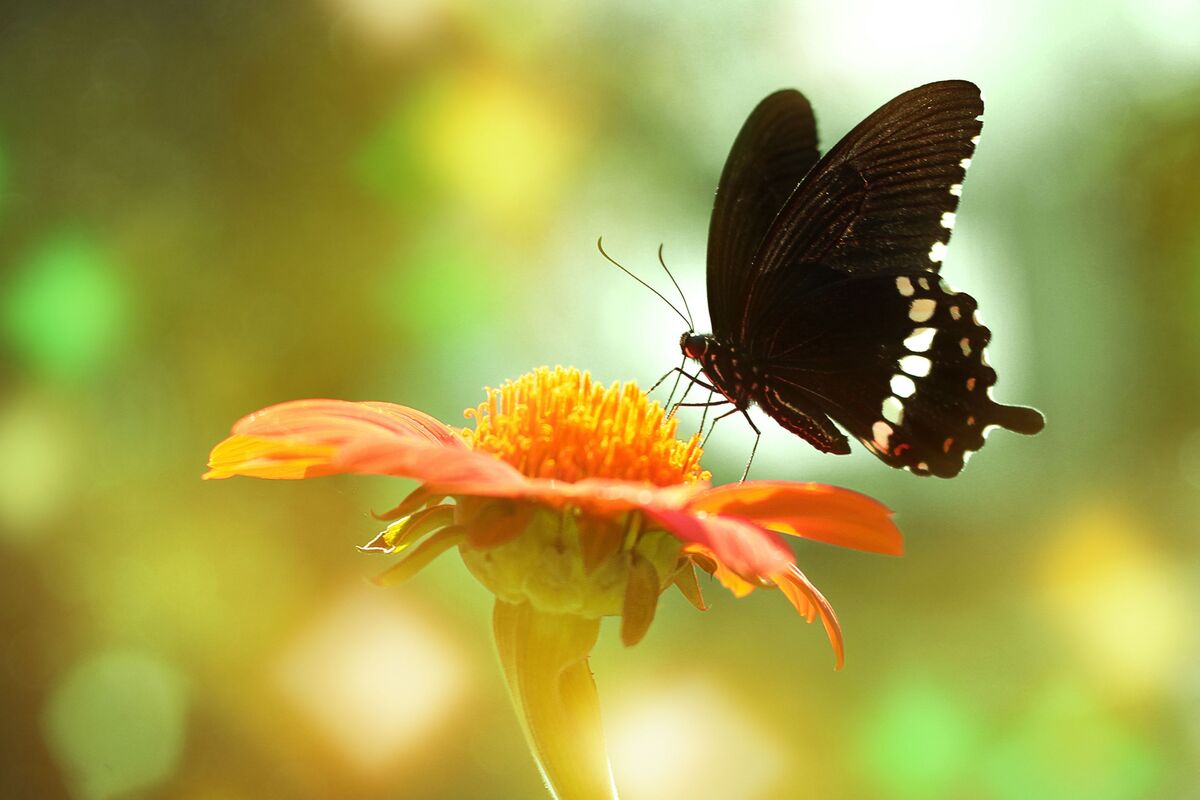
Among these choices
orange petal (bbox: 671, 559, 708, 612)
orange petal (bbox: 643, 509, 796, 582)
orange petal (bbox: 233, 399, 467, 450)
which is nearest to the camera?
orange petal (bbox: 643, 509, 796, 582)

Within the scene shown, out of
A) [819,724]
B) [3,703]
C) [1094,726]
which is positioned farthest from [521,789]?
[1094,726]

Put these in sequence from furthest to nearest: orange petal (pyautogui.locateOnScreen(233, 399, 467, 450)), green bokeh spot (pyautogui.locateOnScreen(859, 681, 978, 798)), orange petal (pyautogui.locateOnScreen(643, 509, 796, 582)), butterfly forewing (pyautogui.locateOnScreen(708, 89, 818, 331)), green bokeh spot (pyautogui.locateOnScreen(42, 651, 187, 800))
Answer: green bokeh spot (pyautogui.locateOnScreen(859, 681, 978, 798)) < green bokeh spot (pyautogui.locateOnScreen(42, 651, 187, 800)) < butterfly forewing (pyautogui.locateOnScreen(708, 89, 818, 331)) < orange petal (pyautogui.locateOnScreen(233, 399, 467, 450)) < orange petal (pyautogui.locateOnScreen(643, 509, 796, 582))

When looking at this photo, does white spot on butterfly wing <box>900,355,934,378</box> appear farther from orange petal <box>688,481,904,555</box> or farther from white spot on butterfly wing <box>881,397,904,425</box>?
orange petal <box>688,481,904,555</box>

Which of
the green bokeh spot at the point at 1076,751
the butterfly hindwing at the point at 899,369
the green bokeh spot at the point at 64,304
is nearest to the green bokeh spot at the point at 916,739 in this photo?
the green bokeh spot at the point at 1076,751

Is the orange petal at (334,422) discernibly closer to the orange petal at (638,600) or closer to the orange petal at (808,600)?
the orange petal at (638,600)

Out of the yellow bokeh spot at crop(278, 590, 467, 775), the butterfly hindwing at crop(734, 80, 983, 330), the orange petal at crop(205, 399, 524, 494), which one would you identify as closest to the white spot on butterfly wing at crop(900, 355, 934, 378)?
the butterfly hindwing at crop(734, 80, 983, 330)

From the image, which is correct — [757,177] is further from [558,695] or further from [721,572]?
[558,695]

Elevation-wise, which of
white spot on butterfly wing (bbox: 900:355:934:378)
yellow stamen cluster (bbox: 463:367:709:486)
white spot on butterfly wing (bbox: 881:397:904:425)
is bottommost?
yellow stamen cluster (bbox: 463:367:709:486)
